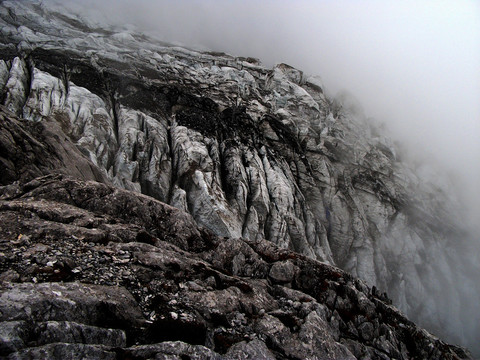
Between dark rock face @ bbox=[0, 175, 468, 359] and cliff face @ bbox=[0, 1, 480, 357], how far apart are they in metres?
11.0

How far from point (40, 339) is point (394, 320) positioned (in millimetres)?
25275

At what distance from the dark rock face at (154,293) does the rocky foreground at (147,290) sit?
0.20 ft

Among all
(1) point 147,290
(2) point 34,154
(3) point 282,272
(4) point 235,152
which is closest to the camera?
(1) point 147,290

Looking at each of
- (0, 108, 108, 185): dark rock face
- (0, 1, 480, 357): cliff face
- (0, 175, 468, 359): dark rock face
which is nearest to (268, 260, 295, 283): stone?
(0, 175, 468, 359): dark rock face

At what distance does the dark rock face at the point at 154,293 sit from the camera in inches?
430

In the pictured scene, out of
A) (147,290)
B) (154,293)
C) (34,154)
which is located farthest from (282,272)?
(34,154)

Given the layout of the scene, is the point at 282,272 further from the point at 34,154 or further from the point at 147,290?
the point at 34,154

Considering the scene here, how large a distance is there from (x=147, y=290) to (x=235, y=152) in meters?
53.7

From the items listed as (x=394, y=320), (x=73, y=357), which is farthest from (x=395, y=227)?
(x=73, y=357)

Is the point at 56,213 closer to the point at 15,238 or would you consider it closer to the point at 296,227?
the point at 15,238

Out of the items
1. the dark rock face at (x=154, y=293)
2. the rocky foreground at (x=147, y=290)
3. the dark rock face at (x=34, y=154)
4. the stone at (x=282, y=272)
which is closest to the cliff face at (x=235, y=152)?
the dark rock face at (x=34, y=154)

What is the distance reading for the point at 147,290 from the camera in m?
15.1

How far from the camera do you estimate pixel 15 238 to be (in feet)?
51.3

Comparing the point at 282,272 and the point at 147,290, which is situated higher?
the point at 147,290
